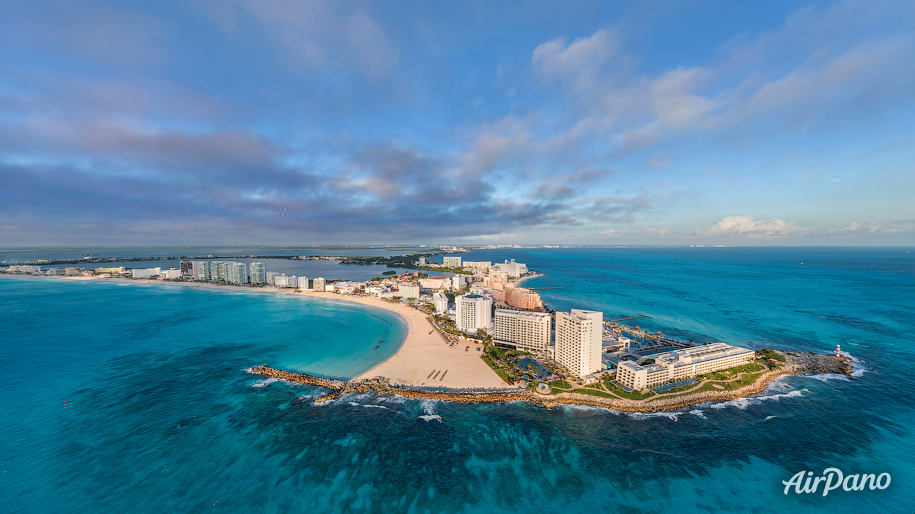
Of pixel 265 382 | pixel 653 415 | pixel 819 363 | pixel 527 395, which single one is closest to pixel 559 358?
pixel 527 395

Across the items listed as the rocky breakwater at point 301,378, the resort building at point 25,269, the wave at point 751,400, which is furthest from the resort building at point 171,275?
the wave at point 751,400

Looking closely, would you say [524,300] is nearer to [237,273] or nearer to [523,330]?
[523,330]

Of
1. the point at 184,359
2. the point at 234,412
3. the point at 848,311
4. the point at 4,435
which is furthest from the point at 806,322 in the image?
the point at 4,435

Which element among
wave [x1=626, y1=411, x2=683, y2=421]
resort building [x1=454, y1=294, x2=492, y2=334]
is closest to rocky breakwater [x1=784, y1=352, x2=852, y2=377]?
wave [x1=626, y1=411, x2=683, y2=421]

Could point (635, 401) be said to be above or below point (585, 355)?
below

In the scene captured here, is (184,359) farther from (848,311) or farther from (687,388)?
(848,311)

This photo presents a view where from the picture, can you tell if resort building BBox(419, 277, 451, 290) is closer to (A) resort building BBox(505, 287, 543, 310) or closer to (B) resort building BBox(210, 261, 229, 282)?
(A) resort building BBox(505, 287, 543, 310)

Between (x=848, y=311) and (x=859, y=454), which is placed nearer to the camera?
(x=859, y=454)
